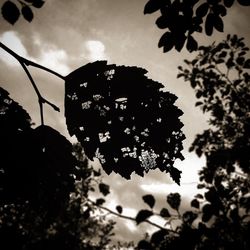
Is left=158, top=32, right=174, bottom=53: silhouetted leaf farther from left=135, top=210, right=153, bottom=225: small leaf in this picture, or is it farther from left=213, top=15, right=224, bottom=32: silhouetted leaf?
left=135, top=210, right=153, bottom=225: small leaf

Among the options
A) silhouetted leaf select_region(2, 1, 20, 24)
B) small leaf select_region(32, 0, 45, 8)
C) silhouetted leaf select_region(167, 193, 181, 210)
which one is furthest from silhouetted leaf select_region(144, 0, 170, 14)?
silhouetted leaf select_region(167, 193, 181, 210)

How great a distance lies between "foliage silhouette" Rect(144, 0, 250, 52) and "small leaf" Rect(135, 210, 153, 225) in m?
1.71

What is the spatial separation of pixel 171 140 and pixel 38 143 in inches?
18.8

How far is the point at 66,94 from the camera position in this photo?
1083 mm

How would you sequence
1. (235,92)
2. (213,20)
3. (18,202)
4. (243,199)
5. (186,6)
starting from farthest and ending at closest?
(235,92), (243,199), (213,20), (186,6), (18,202)

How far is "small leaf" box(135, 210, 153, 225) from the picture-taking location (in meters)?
3.04

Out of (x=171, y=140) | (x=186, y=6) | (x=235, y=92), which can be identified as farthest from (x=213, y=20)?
(x=235, y=92)

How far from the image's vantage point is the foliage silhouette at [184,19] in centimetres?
210

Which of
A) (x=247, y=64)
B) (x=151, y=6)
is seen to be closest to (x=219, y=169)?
(x=247, y=64)

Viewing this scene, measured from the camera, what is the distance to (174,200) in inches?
127

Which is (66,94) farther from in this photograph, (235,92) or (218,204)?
(235,92)

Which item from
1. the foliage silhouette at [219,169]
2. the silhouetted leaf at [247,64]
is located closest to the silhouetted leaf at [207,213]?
the foliage silhouette at [219,169]

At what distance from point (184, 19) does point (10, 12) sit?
1.20 metres

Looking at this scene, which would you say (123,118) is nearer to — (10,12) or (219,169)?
(10,12)
